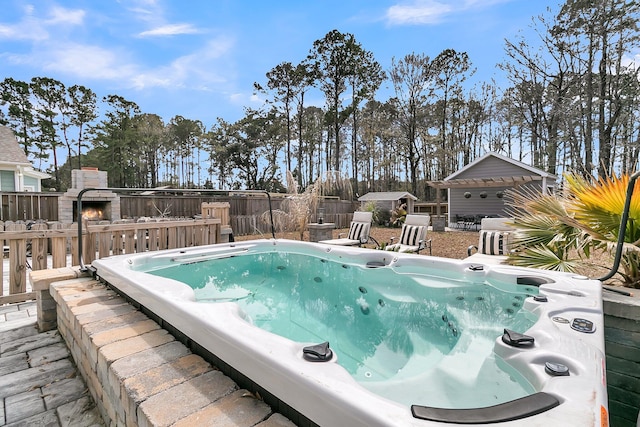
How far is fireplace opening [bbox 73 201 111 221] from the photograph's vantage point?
902cm

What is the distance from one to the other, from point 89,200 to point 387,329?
9.52 m

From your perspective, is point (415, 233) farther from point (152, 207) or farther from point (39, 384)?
point (152, 207)

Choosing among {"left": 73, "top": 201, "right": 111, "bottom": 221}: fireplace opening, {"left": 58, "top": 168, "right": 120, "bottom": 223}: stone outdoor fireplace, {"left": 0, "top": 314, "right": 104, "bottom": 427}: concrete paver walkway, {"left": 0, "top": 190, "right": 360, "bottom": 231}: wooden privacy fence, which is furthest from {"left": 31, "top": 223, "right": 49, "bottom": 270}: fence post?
{"left": 0, "top": 190, "right": 360, "bottom": 231}: wooden privacy fence

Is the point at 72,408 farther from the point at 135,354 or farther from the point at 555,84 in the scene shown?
the point at 555,84

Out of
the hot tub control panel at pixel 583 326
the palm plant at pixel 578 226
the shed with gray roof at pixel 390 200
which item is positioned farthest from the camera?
the shed with gray roof at pixel 390 200

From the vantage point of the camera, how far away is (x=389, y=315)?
11.4ft

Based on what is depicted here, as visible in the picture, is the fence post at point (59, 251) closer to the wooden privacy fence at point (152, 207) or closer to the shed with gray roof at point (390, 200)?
the wooden privacy fence at point (152, 207)

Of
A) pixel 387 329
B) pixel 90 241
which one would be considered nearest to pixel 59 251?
pixel 90 241

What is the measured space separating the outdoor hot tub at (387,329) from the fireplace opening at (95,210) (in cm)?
649

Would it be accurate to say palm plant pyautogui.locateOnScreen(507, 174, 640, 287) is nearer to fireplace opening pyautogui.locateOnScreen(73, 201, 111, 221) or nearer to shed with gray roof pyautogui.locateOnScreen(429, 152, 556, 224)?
shed with gray roof pyautogui.locateOnScreen(429, 152, 556, 224)

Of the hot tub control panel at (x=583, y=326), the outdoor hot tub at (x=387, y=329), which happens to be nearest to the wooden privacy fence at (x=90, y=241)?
the outdoor hot tub at (x=387, y=329)

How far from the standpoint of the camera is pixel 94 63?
898cm

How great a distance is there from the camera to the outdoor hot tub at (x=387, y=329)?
1.12m

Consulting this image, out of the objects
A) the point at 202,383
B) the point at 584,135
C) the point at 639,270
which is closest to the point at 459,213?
the point at 584,135
